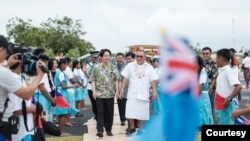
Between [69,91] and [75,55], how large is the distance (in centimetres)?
2788

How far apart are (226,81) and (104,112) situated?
3.10 m

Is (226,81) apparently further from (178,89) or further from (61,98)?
(178,89)

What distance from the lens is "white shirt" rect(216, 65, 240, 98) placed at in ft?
18.8

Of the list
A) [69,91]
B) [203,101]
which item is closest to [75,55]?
[69,91]

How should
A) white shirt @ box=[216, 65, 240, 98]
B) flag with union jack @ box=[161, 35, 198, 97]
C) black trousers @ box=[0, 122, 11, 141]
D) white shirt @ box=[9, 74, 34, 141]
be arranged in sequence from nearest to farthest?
flag with union jack @ box=[161, 35, 198, 97]
black trousers @ box=[0, 122, 11, 141]
white shirt @ box=[9, 74, 34, 141]
white shirt @ box=[216, 65, 240, 98]

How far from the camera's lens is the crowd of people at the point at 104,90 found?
3789 mm

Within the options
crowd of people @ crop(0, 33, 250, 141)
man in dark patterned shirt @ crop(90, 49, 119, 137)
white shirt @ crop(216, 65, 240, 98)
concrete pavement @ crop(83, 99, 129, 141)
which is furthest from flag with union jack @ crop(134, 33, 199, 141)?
man in dark patterned shirt @ crop(90, 49, 119, 137)

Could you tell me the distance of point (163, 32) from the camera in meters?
1.08

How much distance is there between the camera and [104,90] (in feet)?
26.7

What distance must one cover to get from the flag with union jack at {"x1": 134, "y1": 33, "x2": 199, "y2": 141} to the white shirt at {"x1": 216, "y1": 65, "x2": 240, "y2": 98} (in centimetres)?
477

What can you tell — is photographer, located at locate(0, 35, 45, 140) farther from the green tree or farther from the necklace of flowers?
the green tree

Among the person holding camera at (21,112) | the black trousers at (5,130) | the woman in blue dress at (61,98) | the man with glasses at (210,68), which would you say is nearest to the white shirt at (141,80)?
the man with glasses at (210,68)

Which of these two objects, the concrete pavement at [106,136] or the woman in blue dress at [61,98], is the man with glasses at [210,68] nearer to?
the concrete pavement at [106,136]

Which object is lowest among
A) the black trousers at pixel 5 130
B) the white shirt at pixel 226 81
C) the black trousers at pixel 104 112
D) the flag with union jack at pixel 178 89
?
the black trousers at pixel 104 112
